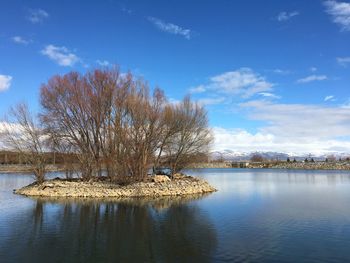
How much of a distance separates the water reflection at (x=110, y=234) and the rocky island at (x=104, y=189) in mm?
6159

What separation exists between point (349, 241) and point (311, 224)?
449 centimetres

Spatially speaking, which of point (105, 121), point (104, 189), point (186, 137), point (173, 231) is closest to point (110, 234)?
point (173, 231)

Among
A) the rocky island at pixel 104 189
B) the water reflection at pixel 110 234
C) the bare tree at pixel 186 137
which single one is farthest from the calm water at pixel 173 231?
the bare tree at pixel 186 137

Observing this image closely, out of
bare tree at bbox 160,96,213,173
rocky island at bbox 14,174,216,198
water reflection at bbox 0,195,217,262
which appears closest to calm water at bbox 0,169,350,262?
water reflection at bbox 0,195,217,262

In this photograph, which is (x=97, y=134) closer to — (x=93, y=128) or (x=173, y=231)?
(x=93, y=128)

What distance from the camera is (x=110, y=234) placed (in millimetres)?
20531

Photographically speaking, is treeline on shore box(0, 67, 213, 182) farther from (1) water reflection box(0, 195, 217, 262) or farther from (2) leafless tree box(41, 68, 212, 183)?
(1) water reflection box(0, 195, 217, 262)

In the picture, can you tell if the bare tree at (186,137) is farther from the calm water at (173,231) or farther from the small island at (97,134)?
the calm water at (173,231)

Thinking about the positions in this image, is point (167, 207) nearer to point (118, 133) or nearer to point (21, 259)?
point (118, 133)

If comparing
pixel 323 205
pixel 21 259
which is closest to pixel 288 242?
pixel 21 259

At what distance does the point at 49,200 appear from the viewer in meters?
35.0

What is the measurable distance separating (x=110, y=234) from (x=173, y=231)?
3665 millimetres

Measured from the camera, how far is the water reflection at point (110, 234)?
53.1ft

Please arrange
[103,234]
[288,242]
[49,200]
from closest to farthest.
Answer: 1. [288,242]
2. [103,234]
3. [49,200]
